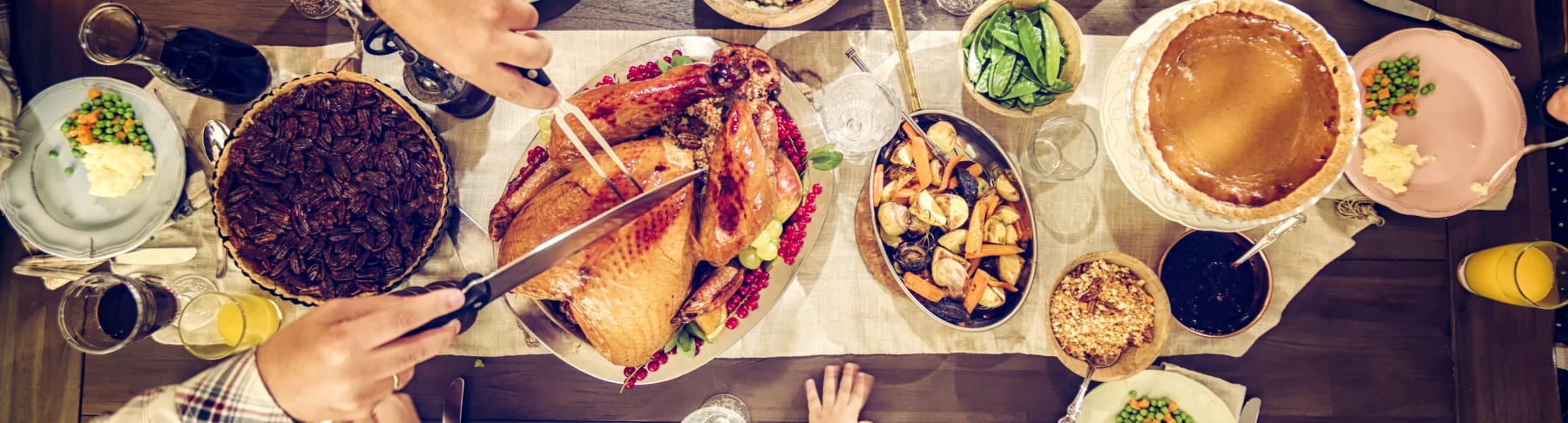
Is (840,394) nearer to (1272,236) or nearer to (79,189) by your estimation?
(1272,236)

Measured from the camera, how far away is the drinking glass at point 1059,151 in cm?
156

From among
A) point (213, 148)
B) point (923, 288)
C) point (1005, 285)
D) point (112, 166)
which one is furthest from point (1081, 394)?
point (112, 166)

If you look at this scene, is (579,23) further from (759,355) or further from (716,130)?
(759,355)

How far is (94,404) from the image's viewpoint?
1.64 m

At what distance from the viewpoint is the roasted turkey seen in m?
1.30

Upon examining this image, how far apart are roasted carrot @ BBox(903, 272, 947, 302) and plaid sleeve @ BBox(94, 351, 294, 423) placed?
1.14 metres

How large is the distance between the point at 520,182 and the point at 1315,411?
201 cm

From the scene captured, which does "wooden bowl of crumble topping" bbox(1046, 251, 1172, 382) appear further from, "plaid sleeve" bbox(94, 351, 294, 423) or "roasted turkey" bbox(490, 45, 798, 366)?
"plaid sleeve" bbox(94, 351, 294, 423)

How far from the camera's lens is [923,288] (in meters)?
1.47

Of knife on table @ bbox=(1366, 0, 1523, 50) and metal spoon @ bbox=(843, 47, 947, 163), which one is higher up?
knife on table @ bbox=(1366, 0, 1523, 50)

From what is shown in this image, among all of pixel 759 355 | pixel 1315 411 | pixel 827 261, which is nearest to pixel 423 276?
pixel 759 355

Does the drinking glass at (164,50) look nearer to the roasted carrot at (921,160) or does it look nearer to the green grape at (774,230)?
the green grape at (774,230)

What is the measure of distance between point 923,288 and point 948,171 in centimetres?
27

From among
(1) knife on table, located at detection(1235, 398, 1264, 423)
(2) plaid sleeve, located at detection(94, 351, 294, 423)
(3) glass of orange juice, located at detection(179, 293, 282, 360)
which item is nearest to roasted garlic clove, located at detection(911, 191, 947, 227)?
(1) knife on table, located at detection(1235, 398, 1264, 423)
